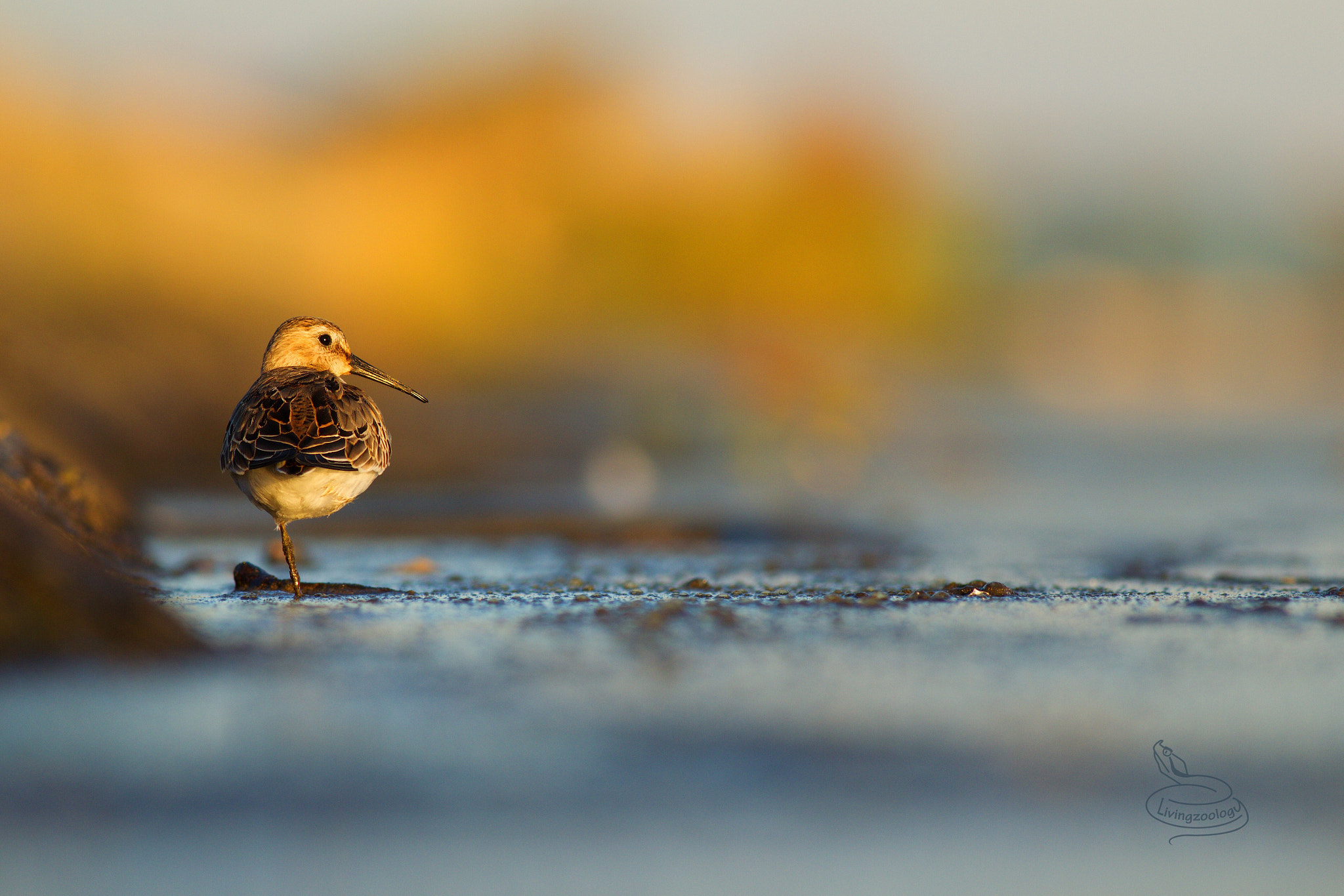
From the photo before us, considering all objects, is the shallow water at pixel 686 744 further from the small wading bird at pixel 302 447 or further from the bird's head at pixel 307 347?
the bird's head at pixel 307 347

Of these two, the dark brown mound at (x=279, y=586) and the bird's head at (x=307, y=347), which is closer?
the dark brown mound at (x=279, y=586)

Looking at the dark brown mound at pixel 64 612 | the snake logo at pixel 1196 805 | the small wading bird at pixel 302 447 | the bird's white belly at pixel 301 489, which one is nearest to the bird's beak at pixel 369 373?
the small wading bird at pixel 302 447

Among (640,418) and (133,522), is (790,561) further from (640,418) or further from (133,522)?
(640,418)

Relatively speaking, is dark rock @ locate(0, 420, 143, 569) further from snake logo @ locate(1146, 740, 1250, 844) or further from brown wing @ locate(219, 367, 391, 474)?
snake logo @ locate(1146, 740, 1250, 844)

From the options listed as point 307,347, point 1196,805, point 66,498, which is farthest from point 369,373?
point 1196,805

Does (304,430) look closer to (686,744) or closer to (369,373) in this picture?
(369,373)

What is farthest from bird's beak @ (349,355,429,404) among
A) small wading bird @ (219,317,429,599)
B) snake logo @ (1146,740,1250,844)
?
snake logo @ (1146,740,1250,844)
